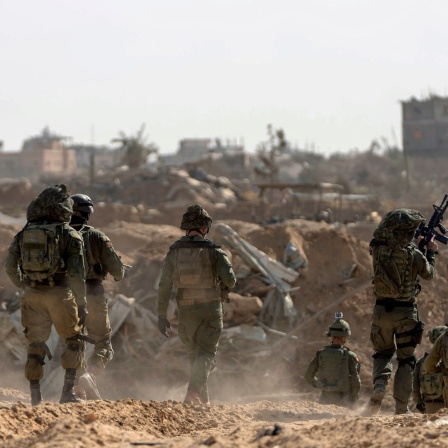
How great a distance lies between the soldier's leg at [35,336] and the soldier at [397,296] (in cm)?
277

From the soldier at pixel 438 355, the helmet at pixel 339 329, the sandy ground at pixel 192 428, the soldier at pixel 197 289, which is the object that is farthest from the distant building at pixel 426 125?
the soldier at pixel 438 355

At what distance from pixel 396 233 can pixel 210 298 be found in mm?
1666

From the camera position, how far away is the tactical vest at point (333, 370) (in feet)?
32.6

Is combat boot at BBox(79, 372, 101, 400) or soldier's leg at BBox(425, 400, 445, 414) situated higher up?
combat boot at BBox(79, 372, 101, 400)

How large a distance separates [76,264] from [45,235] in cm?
34

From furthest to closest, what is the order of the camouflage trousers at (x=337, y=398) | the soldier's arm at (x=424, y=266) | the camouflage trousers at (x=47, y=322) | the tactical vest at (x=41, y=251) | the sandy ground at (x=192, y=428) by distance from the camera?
the camouflage trousers at (x=337, y=398)
the soldier's arm at (x=424, y=266)
the camouflage trousers at (x=47, y=322)
the tactical vest at (x=41, y=251)
the sandy ground at (x=192, y=428)

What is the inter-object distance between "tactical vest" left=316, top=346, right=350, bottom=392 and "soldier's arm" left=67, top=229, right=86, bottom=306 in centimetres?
259

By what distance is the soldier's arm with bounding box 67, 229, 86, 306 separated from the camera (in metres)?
8.41

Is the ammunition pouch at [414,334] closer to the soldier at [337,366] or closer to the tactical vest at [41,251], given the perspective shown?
the soldier at [337,366]

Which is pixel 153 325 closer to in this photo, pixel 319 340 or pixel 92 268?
pixel 319 340

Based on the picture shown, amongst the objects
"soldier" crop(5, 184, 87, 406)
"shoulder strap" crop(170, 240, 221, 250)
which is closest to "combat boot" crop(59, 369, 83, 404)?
"soldier" crop(5, 184, 87, 406)

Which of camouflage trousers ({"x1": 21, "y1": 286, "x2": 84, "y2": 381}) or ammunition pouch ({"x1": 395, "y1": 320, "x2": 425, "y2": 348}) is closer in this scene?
camouflage trousers ({"x1": 21, "y1": 286, "x2": 84, "y2": 381})

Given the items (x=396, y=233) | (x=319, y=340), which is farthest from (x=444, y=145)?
(x=396, y=233)

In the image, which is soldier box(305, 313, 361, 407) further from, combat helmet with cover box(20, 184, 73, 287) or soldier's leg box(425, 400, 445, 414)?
combat helmet with cover box(20, 184, 73, 287)
